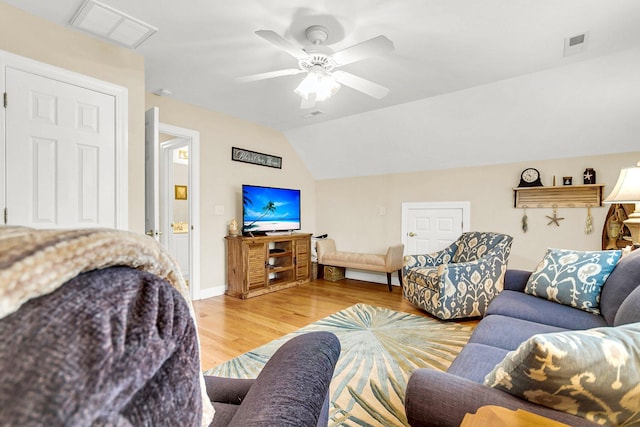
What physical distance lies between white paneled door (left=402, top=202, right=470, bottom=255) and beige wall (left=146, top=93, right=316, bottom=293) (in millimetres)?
2347

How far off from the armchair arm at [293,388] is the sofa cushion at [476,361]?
2.12 feet

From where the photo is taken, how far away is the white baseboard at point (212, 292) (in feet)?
12.6

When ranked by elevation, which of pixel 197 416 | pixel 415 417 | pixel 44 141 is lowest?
pixel 415 417

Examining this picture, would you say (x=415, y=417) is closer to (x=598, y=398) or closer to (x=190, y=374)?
(x=598, y=398)

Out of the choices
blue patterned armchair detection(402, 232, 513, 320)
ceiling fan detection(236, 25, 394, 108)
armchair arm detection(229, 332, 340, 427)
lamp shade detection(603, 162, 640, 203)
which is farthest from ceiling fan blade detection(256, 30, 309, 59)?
lamp shade detection(603, 162, 640, 203)

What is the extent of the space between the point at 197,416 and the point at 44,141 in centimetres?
262

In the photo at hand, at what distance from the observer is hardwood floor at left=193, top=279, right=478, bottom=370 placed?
2.55 m

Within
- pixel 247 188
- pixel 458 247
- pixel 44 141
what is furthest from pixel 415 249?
pixel 44 141

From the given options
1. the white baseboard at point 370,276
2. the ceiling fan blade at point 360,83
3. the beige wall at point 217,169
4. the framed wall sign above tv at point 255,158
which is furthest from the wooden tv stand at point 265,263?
the ceiling fan blade at point 360,83

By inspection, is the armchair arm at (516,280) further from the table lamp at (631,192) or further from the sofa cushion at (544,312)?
the table lamp at (631,192)

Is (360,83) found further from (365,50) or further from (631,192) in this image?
(631,192)

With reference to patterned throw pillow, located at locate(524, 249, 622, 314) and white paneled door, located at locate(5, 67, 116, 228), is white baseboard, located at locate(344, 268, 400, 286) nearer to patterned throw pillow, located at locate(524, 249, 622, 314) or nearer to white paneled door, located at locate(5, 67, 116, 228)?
patterned throw pillow, located at locate(524, 249, 622, 314)

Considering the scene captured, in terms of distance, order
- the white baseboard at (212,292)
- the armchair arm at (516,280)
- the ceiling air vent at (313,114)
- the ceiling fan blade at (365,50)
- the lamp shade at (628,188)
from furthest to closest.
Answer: the ceiling air vent at (313,114) → the white baseboard at (212,292) → the armchair arm at (516,280) → the lamp shade at (628,188) → the ceiling fan blade at (365,50)

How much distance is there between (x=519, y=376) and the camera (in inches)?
29.4
